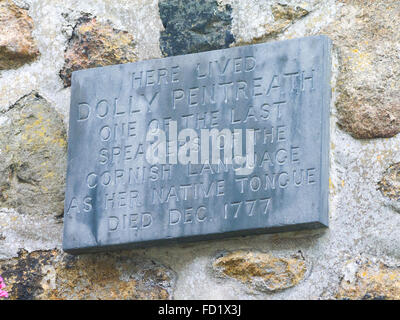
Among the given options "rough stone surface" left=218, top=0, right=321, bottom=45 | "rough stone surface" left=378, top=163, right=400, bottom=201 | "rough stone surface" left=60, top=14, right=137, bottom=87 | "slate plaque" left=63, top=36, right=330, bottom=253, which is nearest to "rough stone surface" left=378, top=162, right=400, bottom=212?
"rough stone surface" left=378, top=163, right=400, bottom=201

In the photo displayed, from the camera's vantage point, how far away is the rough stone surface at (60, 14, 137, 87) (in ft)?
7.43

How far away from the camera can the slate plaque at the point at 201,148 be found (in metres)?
1.95

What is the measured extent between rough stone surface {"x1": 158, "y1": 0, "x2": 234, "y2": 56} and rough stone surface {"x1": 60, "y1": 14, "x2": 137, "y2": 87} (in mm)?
99

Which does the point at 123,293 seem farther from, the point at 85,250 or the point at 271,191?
the point at 271,191

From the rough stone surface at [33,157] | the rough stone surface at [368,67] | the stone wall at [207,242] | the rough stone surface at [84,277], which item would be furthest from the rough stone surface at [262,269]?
the rough stone surface at [33,157]

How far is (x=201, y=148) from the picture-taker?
6.69 feet

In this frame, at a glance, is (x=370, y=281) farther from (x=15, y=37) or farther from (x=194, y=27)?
(x=15, y=37)

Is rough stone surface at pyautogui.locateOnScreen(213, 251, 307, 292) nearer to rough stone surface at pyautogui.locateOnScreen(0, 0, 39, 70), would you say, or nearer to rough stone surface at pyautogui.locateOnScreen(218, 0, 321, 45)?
rough stone surface at pyautogui.locateOnScreen(218, 0, 321, 45)

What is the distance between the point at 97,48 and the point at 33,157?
0.32 metres

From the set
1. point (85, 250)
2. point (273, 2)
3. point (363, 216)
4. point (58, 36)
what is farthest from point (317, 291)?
point (58, 36)

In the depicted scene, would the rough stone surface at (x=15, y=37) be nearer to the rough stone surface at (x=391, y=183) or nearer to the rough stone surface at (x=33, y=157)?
the rough stone surface at (x=33, y=157)

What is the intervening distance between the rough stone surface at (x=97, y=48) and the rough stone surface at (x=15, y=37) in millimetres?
116

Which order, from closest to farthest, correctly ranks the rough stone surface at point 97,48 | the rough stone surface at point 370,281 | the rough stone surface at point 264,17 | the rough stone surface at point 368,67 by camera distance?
1. the rough stone surface at point 370,281
2. the rough stone surface at point 368,67
3. the rough stone surface at point 264,17
4. the rough stone surface at point 97,48

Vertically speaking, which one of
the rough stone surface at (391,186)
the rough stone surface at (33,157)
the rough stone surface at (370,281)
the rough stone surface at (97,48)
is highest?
the rough stone surface at (97,48)
